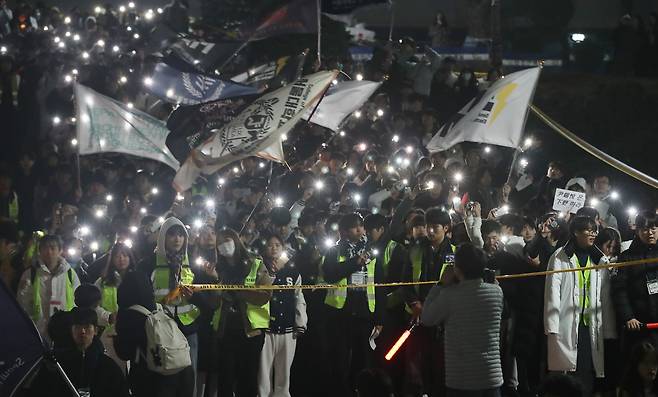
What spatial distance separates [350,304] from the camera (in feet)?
38.1

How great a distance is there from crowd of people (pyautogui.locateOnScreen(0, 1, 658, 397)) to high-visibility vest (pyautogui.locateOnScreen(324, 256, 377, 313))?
19mm

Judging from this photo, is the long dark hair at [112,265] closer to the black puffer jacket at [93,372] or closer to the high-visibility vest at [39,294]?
the high-visibility vest at [39,294]

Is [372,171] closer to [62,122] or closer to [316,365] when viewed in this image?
[316,365]

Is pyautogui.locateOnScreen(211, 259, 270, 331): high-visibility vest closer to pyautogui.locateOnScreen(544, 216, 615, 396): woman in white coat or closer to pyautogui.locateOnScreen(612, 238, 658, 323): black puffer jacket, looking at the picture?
pyautogui.locateOnScreen(544, 216, 615, 396): woman in white coat

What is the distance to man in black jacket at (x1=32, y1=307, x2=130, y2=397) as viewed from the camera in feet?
28.7

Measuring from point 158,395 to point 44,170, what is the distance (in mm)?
9515

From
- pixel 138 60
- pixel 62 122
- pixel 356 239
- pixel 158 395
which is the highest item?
pixel 138 60

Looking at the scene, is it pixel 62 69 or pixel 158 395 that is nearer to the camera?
pixel 158 395

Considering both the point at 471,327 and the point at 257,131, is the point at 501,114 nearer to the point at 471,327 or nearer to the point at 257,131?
the point at 257,131

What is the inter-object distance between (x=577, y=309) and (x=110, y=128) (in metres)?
6.96

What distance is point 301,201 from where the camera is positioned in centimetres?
1496

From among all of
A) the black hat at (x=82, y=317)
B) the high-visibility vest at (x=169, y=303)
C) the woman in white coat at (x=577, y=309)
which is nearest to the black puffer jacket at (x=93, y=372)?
the black hat at (x=82, y=317)

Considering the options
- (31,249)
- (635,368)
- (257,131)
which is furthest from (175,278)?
(635,368)

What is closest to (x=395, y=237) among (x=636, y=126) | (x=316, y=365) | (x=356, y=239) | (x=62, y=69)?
(x=356, y=239)
